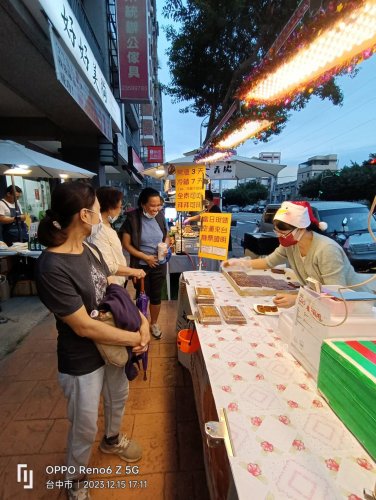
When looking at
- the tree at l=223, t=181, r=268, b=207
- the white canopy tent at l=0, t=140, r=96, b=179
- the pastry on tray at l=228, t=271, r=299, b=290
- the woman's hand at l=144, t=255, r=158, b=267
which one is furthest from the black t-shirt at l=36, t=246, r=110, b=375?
the tree at l=223, t=181, r=268, b=207

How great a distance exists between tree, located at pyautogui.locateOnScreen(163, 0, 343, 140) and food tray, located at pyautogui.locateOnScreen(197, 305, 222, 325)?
5339mm

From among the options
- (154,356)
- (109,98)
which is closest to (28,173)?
(109,98)

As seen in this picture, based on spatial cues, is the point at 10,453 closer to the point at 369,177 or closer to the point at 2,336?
the point at 2,336

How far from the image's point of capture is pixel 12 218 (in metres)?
4.60

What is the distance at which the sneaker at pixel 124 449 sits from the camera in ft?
5.77

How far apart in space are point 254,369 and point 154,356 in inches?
78.2

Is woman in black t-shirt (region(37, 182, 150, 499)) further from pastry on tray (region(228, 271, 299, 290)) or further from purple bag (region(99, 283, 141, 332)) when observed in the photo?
pastry on tray (region(228, 271, 299, 290))

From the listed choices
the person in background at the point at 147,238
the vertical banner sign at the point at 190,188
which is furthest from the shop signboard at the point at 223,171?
the person in background at the point at 147,238

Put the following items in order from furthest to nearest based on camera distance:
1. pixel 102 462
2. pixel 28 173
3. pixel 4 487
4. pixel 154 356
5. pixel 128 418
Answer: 1. pixel 28 173
2. pixel 154 356
3. pixel 128 418
4. pixel 102 462
5. pixel 4 487

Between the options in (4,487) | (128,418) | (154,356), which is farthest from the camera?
(154,356)

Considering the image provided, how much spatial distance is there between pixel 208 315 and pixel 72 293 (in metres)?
0.90

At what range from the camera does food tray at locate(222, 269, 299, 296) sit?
2186 millimetres

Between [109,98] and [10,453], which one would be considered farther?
[109,98]

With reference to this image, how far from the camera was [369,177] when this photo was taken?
25.1 meters
